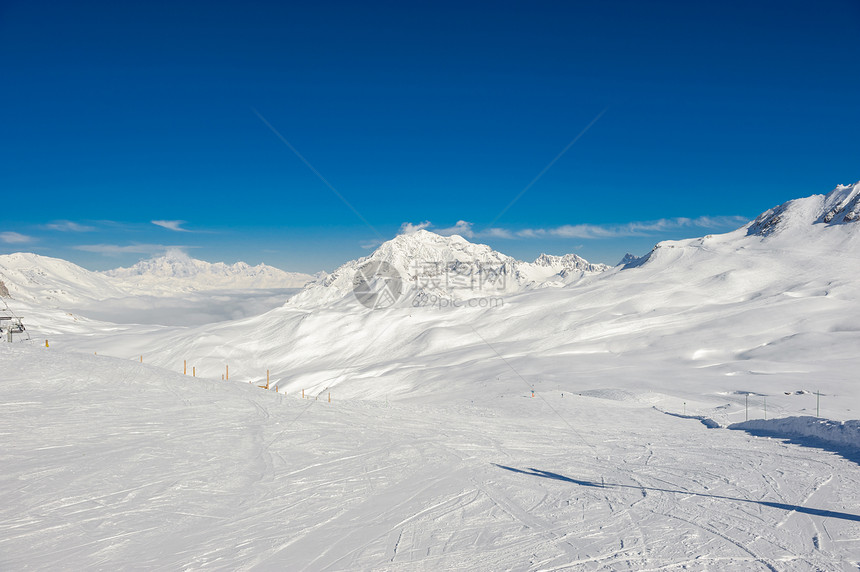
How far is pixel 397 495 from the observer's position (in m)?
11.6

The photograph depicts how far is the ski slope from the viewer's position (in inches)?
325

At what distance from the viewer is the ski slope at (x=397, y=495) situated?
8250 millimetres

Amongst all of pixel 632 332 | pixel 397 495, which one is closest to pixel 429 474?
pixel 397 495

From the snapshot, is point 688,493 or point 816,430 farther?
point 816,430

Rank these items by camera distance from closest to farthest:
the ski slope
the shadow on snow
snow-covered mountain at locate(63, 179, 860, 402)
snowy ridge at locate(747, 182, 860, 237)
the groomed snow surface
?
1. the ski slope
2. the groomed snow surface
3. the shadow on snow
4. snow-covered mountain at locate(63, 179, 860, 402)
5. snowy ridge at locate(747, 182, 860, 237)

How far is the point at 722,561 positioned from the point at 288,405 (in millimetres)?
20994

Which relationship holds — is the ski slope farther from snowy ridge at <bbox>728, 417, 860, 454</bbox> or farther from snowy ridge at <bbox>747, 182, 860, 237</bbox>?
snowy ridge at <bbox>747, 182, 860, 237</bbox>

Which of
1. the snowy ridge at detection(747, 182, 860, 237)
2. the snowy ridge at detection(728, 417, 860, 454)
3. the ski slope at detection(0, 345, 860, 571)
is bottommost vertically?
the ski slope at detection(0, 345, 860, 571)

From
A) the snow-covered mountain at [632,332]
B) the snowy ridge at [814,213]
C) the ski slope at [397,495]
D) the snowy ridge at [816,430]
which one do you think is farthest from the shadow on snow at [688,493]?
the snowy ridge at [814,213]

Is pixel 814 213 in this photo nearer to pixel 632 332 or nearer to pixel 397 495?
pixel 632 332

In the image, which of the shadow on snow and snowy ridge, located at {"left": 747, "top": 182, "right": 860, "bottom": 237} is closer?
the shadow on snow

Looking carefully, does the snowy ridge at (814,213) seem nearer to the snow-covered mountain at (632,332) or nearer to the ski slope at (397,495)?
the snow-covered mountain at (632,332)

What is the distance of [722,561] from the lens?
7.70 metres

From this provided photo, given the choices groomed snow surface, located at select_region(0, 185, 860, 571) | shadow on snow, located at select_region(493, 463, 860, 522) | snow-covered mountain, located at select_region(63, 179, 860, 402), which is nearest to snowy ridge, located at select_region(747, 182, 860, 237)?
snow-covered mountain, located at select_region(63, 179, 860, 402)
